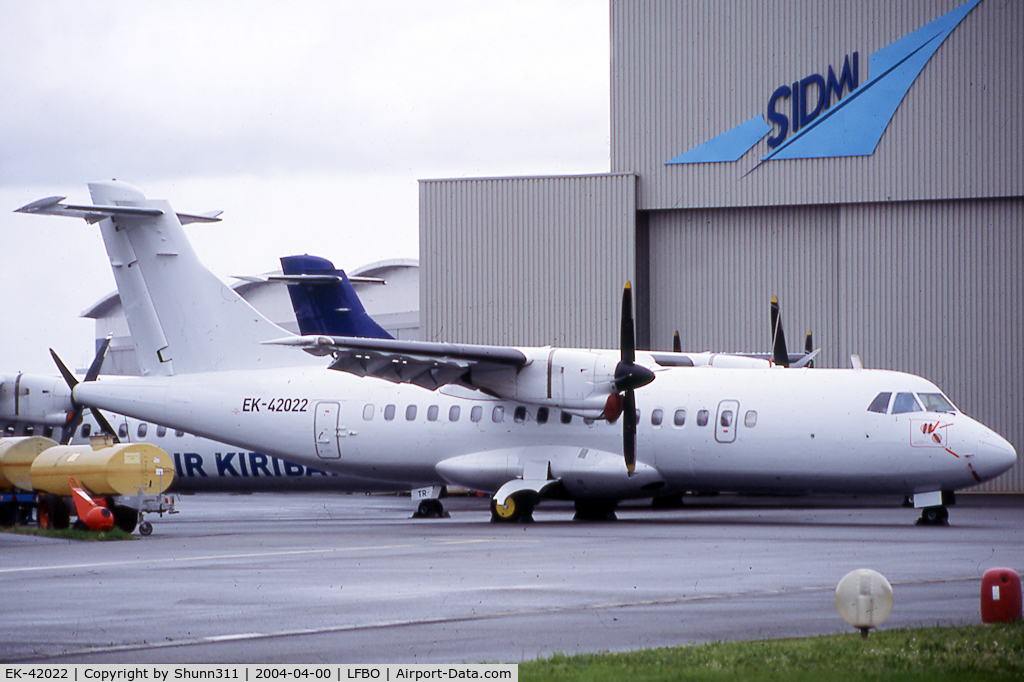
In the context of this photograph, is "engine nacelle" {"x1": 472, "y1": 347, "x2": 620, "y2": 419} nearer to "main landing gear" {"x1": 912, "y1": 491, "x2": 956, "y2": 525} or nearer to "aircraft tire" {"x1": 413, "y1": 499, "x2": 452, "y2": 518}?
"aircraft tire" {"x1": 413, "y1": 499, "x2": 452, "y2": 518}

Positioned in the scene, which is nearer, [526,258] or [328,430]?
[328,430]

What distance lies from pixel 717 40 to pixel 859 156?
6.32 m

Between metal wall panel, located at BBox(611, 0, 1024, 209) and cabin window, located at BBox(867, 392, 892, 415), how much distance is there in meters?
19.2

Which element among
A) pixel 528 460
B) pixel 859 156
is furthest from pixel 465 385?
pixel 859 156

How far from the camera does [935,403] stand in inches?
909

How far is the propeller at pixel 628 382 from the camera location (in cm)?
2328

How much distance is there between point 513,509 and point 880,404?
7.35 meters

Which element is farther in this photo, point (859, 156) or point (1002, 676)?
point (859, 156)

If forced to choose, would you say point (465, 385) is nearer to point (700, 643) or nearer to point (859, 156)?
point (700, 643)

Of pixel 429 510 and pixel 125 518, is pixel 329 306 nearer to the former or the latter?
pixel 429 510

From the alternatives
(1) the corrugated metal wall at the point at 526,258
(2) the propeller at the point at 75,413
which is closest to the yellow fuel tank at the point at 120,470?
(2) the propeller at the point at 75,413

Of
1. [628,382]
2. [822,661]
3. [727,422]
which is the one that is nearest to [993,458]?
[727,422]

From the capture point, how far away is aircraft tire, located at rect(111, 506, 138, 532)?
24.1 meters

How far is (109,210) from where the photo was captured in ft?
88.6
